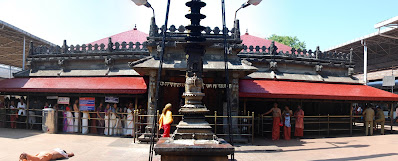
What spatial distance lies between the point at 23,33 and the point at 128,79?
1155 centimetres

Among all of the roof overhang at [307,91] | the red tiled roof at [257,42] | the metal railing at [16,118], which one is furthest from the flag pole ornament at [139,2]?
the red tiled roof at [257,42]

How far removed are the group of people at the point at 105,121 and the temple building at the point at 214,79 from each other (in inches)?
30.4

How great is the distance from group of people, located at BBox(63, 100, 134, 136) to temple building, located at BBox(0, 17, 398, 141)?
77cm

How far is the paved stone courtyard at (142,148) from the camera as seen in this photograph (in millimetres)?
8492

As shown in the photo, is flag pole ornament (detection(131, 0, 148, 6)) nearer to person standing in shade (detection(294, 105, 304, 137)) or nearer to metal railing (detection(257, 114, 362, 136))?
metal railing (detection(257, 114, 362, 136))

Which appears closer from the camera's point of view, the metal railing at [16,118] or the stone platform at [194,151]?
the stone platform at [194,151]

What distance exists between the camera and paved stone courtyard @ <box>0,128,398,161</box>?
849 centimetres

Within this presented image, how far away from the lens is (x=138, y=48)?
49.9 feet

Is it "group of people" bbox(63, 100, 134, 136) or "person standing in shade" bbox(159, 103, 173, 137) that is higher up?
"person standing in shade" bbox(159, 103, 173, 137)

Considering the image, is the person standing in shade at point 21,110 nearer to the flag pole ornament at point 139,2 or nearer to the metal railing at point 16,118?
the metal railing at point 16,118

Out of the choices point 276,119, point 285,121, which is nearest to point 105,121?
point 276,119

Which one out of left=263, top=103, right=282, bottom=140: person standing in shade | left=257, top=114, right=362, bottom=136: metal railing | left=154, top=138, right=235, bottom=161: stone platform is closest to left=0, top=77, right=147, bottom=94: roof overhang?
left=263, top=103, right=282, bottom=140: person standing in shade

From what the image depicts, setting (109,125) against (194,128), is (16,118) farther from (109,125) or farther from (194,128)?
(194,128)

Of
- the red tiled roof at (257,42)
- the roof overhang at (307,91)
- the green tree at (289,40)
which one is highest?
the green tree at (289,40)
